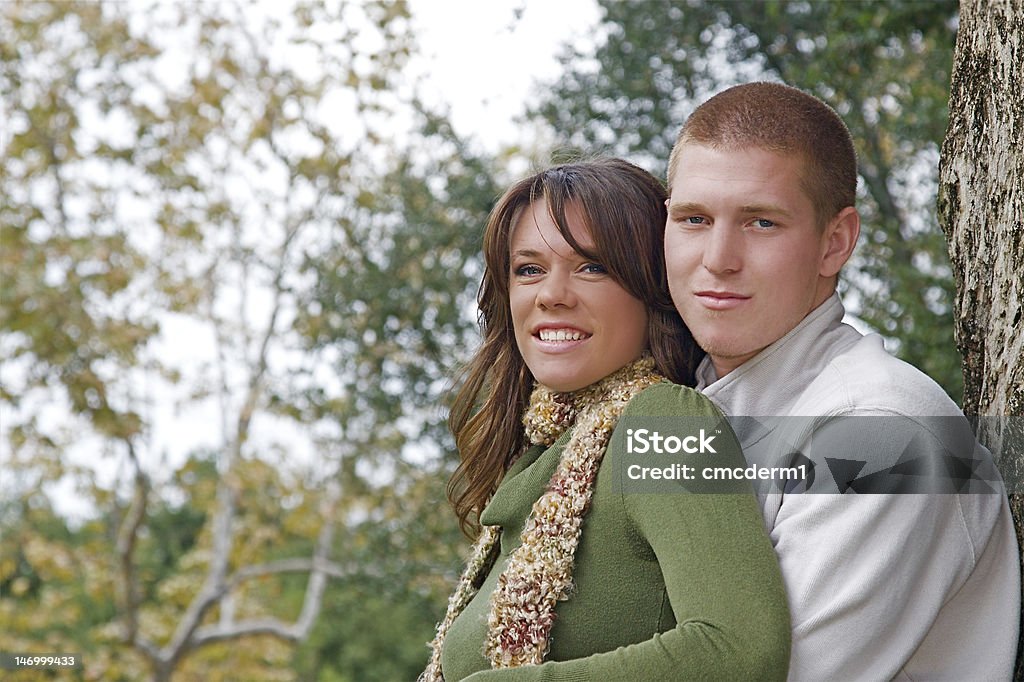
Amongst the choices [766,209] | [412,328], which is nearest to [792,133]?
[766,209]

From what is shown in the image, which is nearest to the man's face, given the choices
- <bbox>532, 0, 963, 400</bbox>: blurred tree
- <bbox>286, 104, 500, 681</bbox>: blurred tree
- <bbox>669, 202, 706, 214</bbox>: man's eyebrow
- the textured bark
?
<bbox>669, 202, 706, 214</bbox>: man's eyebrow

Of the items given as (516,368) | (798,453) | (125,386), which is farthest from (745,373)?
(125,386)

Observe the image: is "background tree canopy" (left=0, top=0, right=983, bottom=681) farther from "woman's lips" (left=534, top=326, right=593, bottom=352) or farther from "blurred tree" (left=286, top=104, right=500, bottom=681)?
"woman's lips" (left=534, top=326, right=593, bottom=352)

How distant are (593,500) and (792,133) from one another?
2.12 ft

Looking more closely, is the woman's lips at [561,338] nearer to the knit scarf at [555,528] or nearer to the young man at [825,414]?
the knit scarf at [555,528]

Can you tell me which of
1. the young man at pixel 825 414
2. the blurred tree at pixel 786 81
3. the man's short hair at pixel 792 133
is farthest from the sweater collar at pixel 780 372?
the blurred tree at pixel 786 81

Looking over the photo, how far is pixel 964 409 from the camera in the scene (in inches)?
80.1

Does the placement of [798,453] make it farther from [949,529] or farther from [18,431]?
[18,431]

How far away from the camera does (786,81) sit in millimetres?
4637

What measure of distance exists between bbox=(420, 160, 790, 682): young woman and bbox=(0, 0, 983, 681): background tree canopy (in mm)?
2122

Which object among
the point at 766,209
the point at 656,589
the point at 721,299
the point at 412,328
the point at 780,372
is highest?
the point at 412,328

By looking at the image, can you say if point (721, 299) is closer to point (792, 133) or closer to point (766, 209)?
point (766, 209)

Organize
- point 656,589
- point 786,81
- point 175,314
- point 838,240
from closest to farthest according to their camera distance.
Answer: point 656,589 → point 838,240 → point 786,81 → point 175,314

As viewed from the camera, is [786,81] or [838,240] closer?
[838,240]
